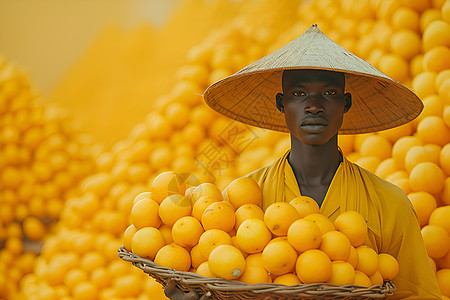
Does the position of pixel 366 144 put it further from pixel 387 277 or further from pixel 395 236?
pixel 387 277

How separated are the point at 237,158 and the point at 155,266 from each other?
191 cm

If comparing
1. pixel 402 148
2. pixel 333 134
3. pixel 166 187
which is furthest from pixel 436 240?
pixel 166 187

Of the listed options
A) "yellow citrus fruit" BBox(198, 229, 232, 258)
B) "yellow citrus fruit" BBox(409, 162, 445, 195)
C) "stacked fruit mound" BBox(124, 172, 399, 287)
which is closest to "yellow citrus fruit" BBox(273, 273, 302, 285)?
"stacked fruit mound" BBox(124, 172, 399, 287)

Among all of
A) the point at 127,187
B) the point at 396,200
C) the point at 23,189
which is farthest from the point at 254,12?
the point at 396,200

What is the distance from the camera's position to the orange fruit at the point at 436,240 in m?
2.13

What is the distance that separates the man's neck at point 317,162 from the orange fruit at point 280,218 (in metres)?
0.39

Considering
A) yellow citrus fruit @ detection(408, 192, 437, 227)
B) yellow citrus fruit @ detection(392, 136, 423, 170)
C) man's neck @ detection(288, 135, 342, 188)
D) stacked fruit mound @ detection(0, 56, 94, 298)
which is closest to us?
man's neck @ detection(288, 135, 342, 188)

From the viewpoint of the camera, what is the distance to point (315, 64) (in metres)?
1.49

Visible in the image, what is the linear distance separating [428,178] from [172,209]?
55.4 inches

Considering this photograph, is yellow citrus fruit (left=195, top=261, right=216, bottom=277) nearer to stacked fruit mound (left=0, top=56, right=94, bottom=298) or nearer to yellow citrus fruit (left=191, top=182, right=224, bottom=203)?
yellow citrus fruit (left=191, top=182, right=224, bottom=203)

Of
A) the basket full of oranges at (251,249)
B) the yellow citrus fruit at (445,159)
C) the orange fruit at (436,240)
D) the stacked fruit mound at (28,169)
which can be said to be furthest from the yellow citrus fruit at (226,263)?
the stacked fruit mound at (28,169)

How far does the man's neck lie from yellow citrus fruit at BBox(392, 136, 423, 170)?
0.80 meters

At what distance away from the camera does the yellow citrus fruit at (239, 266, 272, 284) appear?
1.33 meters

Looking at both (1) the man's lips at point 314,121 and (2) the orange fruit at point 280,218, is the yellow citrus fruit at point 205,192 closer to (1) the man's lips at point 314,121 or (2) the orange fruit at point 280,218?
(2) the orange fruit at point 280,218
